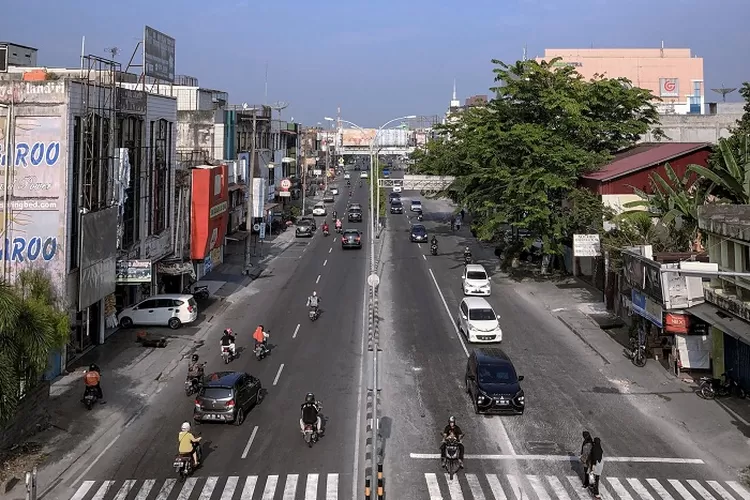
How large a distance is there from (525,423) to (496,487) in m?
4.86

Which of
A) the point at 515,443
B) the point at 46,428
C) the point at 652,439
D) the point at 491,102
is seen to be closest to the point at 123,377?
the point at 46,428

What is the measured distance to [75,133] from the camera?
2748 centimetres

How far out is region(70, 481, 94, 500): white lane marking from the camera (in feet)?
55.9

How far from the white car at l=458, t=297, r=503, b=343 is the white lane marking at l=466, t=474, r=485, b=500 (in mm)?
13775

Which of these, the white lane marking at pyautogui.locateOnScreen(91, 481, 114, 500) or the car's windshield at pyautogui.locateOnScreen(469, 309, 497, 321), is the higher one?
the car's windshield at pyautogui.locateOnScreen(469, 309, 497, 321)

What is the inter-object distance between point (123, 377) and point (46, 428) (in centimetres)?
552

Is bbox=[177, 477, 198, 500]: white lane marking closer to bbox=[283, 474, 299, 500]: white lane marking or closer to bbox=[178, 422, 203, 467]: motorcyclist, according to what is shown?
bbox=[178, 422, 203, 467]: motorcyclist

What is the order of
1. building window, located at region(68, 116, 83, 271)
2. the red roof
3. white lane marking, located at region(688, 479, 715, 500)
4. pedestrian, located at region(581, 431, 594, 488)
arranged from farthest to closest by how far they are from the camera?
1. the red roof
2. building window, located at region(68, 116, 83, 271)
3. pedestrian, located at region(581, 431, 594, 488)
4. white lane marking, located at region(688, 479, 715, 500)

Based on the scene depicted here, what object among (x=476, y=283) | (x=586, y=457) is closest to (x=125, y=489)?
(x=586, y=457)

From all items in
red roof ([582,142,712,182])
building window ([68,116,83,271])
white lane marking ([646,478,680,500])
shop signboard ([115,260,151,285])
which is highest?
red roof ([582,142,712,182])

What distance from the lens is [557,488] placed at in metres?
17.6

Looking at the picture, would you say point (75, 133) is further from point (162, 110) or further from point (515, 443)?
point (515, 443)

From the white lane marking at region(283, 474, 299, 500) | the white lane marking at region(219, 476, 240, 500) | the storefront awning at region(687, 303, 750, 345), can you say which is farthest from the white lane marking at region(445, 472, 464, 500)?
the storefront awning at region(687, 303, 750, 345)

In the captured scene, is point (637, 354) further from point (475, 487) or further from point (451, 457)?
point (475, 487)
